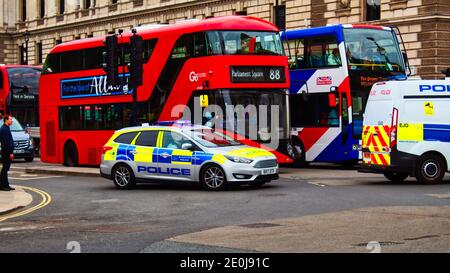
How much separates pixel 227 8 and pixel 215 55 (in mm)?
30903

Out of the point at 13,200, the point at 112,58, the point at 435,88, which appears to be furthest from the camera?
the point at 112,58

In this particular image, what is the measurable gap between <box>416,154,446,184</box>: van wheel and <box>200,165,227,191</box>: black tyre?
15.5ft

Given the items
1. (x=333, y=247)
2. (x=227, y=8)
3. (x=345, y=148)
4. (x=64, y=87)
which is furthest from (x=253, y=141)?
(x=227, y=8)

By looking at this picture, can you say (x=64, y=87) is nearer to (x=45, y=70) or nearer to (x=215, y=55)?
(x=45, y=70)

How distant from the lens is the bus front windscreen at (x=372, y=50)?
2548 cm

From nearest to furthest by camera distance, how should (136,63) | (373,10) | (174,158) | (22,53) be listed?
(174,158) < (136,63) < (373,10) < (22,53)

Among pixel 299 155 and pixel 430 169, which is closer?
pixel 430 169

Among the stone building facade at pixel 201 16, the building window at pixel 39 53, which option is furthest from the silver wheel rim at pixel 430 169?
the building window at pixel 39 53

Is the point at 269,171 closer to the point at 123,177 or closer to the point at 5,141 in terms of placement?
the point at 123,177

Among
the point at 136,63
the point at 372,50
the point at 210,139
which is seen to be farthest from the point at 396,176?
the point at 136,63

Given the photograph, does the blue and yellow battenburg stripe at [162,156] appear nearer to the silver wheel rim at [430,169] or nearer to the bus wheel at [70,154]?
the silver wheel rim at [430,169]

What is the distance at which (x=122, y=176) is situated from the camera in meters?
19.7

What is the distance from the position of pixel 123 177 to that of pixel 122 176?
0.04m

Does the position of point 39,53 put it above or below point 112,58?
above
